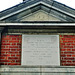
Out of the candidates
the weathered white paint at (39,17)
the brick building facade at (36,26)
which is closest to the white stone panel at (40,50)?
the brick building facade at (36,26)

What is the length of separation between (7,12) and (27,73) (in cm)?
218

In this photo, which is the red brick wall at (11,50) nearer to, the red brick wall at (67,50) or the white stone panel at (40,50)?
the white stone panel at (40,50)

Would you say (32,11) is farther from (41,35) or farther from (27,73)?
(27,73)

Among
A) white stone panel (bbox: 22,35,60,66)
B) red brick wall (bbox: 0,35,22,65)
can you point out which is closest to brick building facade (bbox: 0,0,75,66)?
red brick wall (bbox: 0,35,22,65)

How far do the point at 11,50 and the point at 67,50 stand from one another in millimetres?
1946

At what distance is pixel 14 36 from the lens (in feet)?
16.8

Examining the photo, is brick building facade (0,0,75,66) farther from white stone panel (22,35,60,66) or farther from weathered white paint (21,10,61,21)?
white stone panel (22,35,60,66)

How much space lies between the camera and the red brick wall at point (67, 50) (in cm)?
492

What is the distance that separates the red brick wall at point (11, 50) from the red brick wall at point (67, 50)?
1.49 m

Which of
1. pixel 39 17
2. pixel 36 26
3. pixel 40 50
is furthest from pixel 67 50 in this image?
pixel 39 17

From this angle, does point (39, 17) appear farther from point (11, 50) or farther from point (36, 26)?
point (11, 50)

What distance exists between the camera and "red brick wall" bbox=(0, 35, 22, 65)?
4.91m

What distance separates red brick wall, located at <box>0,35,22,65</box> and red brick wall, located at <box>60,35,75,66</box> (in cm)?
149

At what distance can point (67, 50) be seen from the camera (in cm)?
500
